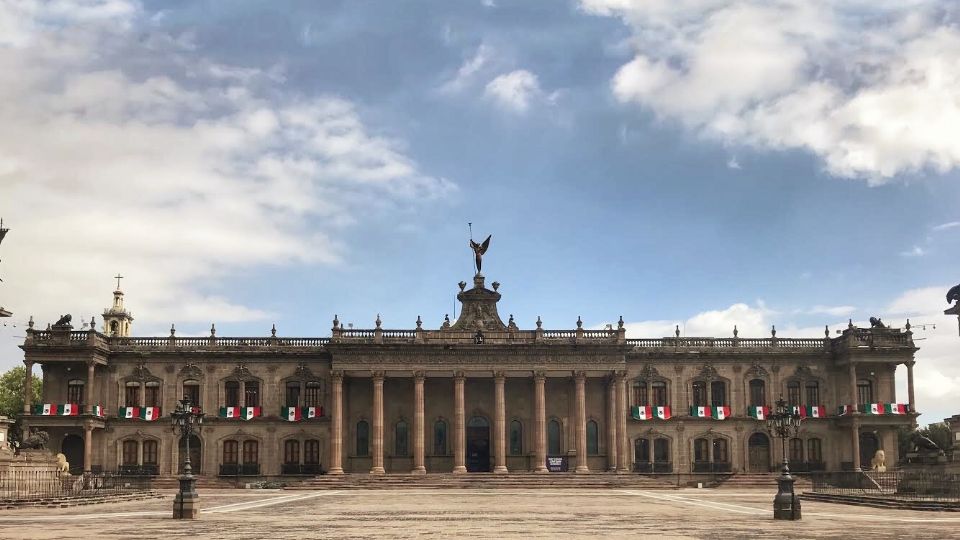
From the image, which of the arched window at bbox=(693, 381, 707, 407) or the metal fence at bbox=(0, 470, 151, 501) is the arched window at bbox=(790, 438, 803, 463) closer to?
the arched window at bbox=(693, 381, 707, 407)

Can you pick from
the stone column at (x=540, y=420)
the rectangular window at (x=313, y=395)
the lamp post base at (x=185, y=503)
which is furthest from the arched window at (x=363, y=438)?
the lamp post base at (x=185, y=503)

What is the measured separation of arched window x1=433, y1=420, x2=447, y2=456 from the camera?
2721 inches

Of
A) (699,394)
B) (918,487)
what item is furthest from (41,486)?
(699,394)

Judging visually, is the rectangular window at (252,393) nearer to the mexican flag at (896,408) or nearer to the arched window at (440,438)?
the arched window at (440,438)

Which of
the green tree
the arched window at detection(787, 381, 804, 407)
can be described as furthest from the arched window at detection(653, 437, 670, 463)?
the green tree

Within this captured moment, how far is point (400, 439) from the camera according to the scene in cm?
6925

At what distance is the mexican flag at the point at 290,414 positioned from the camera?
68688 mm

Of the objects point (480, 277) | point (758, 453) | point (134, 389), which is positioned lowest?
point (758, 453)

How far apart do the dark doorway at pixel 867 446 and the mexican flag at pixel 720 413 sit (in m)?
9.40

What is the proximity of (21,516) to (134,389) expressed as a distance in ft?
130

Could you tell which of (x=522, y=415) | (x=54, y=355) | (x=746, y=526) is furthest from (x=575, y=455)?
(x=746, y=526)

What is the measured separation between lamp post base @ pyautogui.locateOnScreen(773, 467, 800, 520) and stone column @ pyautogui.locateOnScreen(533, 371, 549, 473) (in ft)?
115

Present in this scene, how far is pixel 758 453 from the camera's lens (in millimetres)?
70188

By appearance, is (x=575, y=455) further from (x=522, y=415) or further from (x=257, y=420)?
(x=257, y=420)
